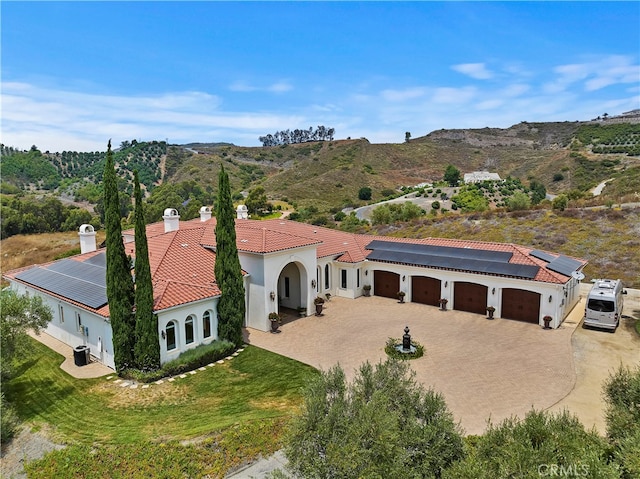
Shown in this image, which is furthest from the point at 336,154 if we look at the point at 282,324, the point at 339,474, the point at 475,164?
the point at 339,474

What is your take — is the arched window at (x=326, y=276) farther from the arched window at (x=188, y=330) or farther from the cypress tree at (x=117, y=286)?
the cypress tree at (x=117, y=286)

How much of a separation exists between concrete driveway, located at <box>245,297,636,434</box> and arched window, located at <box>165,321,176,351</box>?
4.50 m

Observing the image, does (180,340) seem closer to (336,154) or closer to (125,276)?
(125,276)

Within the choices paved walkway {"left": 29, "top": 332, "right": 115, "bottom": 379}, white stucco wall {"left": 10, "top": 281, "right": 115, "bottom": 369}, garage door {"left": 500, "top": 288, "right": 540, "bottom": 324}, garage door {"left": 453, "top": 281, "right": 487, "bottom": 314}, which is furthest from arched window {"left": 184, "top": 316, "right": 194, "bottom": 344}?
garage door {"left": 500, "top": 288, "right": 540, "bottom": 324}

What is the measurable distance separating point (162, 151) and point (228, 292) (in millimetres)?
148139

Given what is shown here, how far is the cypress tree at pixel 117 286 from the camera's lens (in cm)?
1833

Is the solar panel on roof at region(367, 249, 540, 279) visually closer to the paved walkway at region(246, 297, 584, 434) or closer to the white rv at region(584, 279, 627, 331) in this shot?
the paved walkway at region(246, 297, 584, 434)

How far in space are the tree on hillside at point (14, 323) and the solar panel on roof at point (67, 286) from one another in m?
2.90

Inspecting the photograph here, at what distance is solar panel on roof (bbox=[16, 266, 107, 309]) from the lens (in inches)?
808

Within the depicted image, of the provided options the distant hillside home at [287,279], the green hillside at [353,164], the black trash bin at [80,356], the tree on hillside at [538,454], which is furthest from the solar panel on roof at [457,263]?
the green hillside at [353,164]

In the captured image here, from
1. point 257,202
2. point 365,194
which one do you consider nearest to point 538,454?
point 257,202

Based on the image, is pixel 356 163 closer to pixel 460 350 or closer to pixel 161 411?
pixel 460 350

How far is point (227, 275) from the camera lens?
2177 cm

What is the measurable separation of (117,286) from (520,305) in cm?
2348
